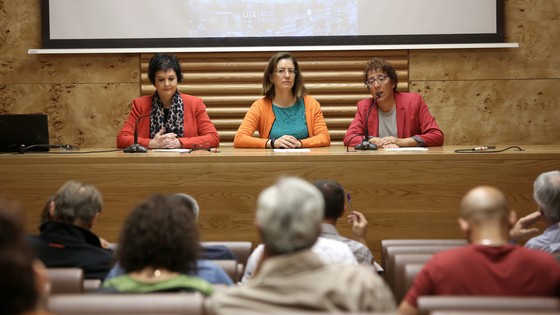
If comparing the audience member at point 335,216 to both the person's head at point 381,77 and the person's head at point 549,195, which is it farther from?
the person's head at point 381,77

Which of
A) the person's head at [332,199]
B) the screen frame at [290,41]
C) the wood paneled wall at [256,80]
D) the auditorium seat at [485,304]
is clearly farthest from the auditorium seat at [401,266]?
the screen frame at [290,41]

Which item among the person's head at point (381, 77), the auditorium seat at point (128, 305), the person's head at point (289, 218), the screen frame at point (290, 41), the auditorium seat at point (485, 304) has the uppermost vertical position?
the screen frame at point (290, 41)

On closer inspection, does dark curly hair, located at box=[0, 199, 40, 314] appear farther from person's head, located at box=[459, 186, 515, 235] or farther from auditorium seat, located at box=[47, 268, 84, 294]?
person's head, located at box=[459, 186, 515, 235]

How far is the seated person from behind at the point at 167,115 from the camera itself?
5872 millimetres

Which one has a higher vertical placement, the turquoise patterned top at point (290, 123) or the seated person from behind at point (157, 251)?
the turquoise patterned top at point (290, 123)

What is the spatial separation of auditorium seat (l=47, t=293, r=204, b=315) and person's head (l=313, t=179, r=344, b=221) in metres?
1.45

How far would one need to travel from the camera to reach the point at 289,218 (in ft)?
7.07

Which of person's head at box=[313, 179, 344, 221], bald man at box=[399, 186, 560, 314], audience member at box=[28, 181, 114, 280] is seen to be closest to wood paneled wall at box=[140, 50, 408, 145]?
person's head at box=[313, 179, 344, 221]

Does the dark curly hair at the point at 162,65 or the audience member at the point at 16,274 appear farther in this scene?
the dark curly hair at the point at 162,65

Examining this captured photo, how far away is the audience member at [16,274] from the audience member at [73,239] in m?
1.50

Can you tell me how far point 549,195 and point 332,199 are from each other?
95cm

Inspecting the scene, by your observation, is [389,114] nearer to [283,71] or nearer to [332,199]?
[283,71]

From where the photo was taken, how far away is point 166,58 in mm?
5930

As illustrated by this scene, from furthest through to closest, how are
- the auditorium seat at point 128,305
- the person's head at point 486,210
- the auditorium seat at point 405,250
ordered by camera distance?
1. the auditorium seat at point 405,250
2. the person's head at point 486,210
3. the auditorium seat at point 128,305
